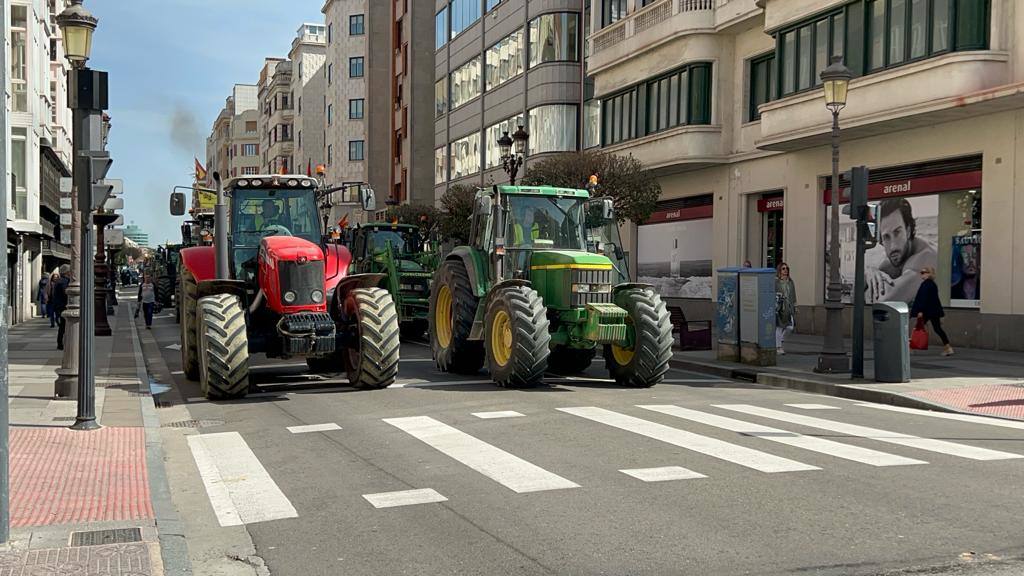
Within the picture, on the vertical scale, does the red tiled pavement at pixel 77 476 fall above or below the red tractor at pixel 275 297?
below

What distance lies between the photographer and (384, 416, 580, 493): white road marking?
7.96 m

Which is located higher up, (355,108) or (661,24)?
(355,108)

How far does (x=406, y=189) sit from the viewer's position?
2340 inches

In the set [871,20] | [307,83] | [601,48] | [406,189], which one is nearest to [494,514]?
[871,20]

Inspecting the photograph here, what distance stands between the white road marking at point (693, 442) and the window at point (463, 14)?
35801 millimetres

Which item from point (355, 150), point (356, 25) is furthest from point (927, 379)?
point (356, 25)

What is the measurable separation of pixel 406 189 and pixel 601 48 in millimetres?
27145

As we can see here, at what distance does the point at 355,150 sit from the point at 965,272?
54.0 meters

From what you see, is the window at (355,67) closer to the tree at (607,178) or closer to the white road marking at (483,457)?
the tree at (607,178)

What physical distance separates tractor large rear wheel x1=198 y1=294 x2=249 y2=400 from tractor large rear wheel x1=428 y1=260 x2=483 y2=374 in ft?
12.7

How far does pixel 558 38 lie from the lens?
3712 cm

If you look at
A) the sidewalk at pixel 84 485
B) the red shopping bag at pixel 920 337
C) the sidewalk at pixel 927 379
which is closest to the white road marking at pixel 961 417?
the sidewalk at pixel 927 379

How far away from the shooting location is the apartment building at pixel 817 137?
20.0m

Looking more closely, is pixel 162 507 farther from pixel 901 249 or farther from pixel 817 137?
pixel 817 137
